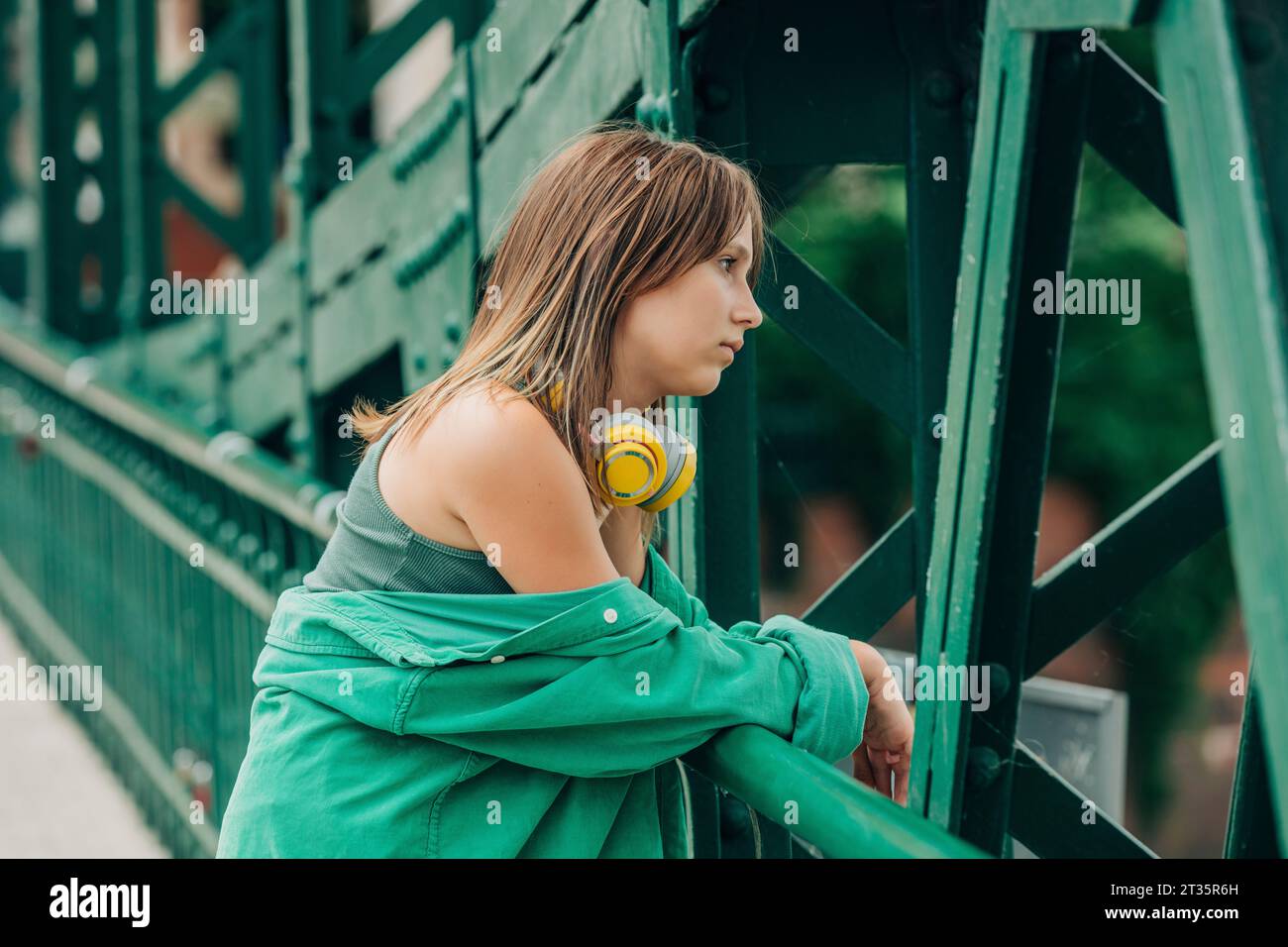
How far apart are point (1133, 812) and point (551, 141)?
441 inches

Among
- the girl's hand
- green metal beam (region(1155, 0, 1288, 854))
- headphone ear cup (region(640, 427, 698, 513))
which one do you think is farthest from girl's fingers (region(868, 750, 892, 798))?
green metal beam (region(1155, 0, 1288, 854))

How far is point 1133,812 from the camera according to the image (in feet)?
41.5

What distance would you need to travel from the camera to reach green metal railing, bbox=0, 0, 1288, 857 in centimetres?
106

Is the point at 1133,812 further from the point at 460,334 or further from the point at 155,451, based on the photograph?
the point at 460,334

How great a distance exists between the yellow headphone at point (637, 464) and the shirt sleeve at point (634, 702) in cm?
16

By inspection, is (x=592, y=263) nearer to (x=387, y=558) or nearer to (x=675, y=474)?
(x=675, y=474)

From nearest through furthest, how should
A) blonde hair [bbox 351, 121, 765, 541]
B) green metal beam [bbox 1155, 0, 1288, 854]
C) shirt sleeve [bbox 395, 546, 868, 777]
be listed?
1. green metal beam [bbox 1155, 0, 1288, 854]
2. shirt sleeve [bbox 395, 546, 868, 777]
3. blonde hair [bbox 351, 121, 765, 541]

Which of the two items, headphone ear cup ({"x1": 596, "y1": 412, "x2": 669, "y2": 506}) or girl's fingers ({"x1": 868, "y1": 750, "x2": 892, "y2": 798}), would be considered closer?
headphone ear cup ({"x1": 596, "y1": 412, "x2": 669, "y2": 506})

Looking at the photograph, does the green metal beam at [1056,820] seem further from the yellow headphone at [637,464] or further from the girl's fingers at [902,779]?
the yellow headphone at [637,464]

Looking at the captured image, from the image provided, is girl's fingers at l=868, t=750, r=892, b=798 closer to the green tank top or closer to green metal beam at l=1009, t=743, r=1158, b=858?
green metal beam at l=1009, t=743, r=1158, b=858

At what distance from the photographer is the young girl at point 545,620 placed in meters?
1.58
